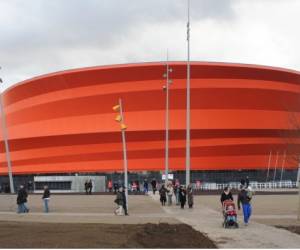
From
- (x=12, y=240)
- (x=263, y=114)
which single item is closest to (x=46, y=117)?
(x=263, y=114)

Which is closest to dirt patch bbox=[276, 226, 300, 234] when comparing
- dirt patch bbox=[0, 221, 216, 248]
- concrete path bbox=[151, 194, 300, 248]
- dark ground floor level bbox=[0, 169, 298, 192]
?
concrete path bbox=[151, 194, 300, 248]

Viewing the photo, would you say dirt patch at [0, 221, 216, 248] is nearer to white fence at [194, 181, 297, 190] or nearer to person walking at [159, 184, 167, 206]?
person walking at [159, 184, 167, 206]

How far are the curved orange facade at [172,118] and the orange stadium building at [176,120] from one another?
0.39 feet

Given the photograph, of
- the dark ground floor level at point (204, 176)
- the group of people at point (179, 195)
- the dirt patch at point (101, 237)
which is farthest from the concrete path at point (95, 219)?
the dark ground floor level at point (204, 176)

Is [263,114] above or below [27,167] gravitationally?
above

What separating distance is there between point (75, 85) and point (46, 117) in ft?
19.7

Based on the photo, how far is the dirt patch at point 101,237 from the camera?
13.2m

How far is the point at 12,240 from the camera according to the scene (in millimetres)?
13719

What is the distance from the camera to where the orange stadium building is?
63969 millimetres

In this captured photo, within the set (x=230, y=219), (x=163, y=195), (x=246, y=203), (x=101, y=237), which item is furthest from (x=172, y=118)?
(x=101, y=237)

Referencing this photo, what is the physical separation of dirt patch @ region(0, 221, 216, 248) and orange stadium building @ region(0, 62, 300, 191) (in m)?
46.4

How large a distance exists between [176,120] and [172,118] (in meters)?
0.54

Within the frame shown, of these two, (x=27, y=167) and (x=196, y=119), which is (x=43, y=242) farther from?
(x=27, y=167)

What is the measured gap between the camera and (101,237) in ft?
47.9
